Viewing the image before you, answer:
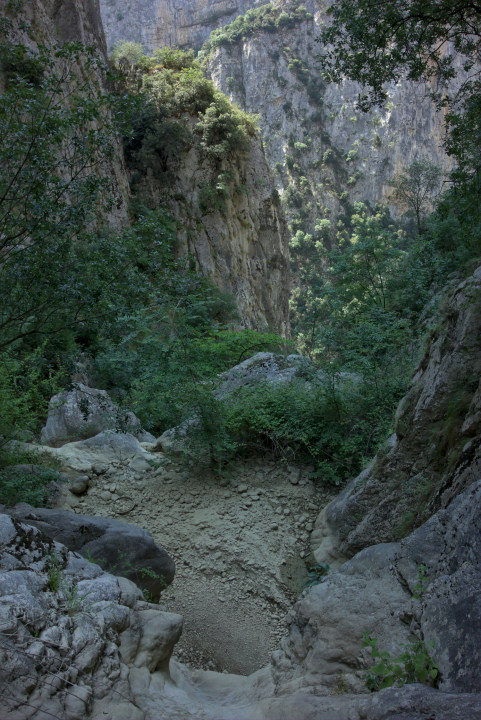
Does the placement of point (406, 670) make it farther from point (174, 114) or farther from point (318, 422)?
point (174, 114)

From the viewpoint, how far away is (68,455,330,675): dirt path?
15.9ft

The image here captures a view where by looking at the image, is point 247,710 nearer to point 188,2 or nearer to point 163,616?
point 163,616

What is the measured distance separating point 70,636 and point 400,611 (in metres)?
1.95

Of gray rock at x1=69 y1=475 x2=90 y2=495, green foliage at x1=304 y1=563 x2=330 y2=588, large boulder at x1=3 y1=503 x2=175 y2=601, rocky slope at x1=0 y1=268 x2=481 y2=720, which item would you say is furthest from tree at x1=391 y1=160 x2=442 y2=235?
large boulder at x1=3 y1=503 x2=175 y2=601

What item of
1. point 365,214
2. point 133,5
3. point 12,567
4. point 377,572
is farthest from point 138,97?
point 133,5

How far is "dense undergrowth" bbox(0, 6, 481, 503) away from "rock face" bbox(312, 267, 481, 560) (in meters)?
1.54

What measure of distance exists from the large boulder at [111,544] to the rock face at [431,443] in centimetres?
203

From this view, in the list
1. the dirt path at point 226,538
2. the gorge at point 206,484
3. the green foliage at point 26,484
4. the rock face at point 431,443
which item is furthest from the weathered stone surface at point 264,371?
the rock face at point 431,443

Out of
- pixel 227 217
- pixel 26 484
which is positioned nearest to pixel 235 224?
pixel 227 217

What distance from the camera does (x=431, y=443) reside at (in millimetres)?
4527

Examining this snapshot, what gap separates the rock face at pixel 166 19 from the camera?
77500 mm

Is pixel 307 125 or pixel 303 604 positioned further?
pixel 307 125

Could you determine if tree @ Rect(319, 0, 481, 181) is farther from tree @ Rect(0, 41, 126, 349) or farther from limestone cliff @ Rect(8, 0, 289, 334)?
limestone cliff @ Rect(8, 0, 289, 334)

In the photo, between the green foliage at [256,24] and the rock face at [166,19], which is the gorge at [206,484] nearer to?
the green foliage at [256,24]
